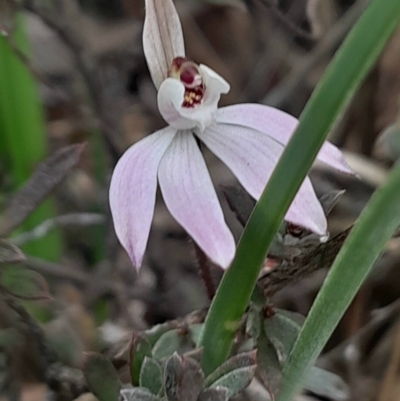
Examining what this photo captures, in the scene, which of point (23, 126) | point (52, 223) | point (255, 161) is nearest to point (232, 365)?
point (255, 161)

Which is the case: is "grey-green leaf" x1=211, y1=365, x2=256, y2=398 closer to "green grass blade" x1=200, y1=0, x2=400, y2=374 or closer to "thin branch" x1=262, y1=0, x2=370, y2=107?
"green grass blade" x1=200, y1=0, x2=400, y2=374

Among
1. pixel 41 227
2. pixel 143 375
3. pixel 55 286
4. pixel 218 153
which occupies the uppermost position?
pixel 218 153

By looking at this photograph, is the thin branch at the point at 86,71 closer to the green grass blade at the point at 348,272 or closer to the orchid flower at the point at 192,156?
the orchid flower at the point at 192,156

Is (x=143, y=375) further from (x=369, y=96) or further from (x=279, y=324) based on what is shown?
(x=369, y=96)

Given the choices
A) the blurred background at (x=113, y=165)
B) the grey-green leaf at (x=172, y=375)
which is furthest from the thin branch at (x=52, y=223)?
the grey-green leaf at (x=172, y=375)

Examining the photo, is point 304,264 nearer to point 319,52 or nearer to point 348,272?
point 348,272

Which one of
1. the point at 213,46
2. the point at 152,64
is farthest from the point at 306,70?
the point at 152,64

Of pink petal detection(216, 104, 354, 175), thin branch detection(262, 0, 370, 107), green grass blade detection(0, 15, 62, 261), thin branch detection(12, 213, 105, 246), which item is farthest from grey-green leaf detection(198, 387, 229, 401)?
thin branch detection(262, 0, 370, 107)
